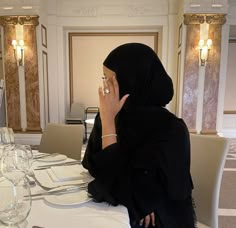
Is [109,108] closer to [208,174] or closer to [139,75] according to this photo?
[139,75]

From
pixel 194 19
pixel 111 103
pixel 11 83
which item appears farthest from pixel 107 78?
pixel 11 83

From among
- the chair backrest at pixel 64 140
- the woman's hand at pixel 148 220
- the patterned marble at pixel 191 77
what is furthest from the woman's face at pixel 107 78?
the patterned marble at pixel 191 77

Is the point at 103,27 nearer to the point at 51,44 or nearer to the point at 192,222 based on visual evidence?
the point at 51,44

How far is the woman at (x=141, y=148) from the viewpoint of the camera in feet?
3.47

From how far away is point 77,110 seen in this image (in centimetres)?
566

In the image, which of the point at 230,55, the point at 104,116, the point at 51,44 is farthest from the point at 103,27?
the point at 104,116

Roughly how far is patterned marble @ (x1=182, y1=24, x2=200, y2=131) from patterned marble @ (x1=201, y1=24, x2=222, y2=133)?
7.9 inches

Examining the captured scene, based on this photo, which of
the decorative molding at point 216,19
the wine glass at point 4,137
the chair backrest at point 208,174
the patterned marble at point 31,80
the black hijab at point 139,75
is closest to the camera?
the black hijab at point 139,75

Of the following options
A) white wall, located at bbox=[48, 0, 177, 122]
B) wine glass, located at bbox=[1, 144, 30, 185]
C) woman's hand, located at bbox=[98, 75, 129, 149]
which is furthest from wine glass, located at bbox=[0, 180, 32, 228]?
white wall, located at bbox=[48, 0, 177, 122]

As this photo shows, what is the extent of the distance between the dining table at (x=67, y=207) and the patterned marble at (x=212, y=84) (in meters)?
4.09

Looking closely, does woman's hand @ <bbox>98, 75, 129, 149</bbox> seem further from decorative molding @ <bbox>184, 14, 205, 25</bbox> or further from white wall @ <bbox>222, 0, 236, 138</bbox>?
white wall @ <bbox>222, 0, 236, 138</bbox>

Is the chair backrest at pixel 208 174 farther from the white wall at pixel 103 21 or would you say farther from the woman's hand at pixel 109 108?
the white wall at pixel 103 21

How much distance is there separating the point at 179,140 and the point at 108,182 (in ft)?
1.22

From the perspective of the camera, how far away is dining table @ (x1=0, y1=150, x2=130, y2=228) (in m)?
0.87
